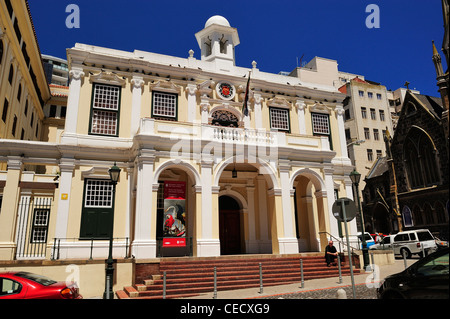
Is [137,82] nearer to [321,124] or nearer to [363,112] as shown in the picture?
[321,124]

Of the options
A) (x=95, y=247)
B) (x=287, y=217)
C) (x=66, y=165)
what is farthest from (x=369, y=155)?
(x=66, y=165)

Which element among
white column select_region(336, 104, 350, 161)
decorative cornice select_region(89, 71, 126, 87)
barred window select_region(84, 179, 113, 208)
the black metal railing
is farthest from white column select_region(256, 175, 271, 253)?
decorative cornice select_region(89, 71, 126, 87)

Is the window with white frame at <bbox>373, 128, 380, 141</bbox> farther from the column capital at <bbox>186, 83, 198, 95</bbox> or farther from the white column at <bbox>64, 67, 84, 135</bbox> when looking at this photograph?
the white column at <bbox>64, 67, 84, 135</bbox>

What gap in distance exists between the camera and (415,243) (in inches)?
926

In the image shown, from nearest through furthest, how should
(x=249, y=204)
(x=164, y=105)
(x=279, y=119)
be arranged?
(x=164, y=105), (x=249, y=204), (x=279, y=119)

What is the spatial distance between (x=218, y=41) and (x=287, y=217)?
1370 cm

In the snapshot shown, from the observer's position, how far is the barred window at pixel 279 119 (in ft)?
74.1

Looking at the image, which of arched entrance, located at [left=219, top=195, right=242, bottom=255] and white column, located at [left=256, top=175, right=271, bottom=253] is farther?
arched entrance, located at [left=219, top=195, right=242, bottom=255]

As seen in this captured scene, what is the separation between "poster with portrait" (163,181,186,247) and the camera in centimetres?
1633

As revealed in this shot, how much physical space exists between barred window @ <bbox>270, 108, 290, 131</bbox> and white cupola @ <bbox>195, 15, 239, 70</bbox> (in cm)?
437

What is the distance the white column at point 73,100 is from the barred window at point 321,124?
49.3ft

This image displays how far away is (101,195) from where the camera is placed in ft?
58.5
